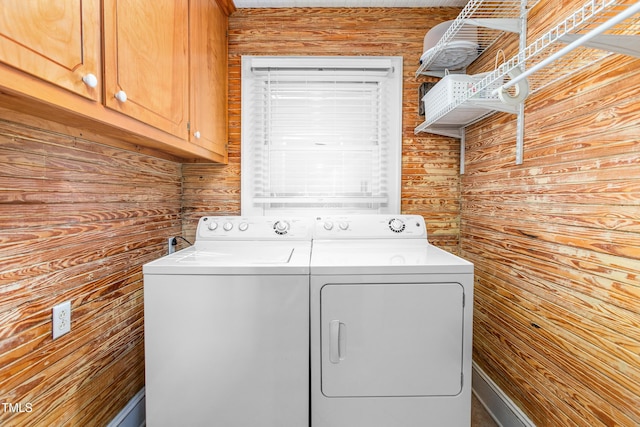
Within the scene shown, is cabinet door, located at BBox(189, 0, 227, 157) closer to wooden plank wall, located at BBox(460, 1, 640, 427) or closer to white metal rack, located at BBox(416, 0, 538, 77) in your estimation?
white metal rack, located at BBox(416, 0, 538, 77)

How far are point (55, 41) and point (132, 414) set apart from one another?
169 centimetres

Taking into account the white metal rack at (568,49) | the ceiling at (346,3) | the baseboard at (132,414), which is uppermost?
the ceiling at (346,3)

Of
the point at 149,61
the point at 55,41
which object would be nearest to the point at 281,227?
the point at 149,61

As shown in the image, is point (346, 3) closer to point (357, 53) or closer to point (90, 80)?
point (357, 53)

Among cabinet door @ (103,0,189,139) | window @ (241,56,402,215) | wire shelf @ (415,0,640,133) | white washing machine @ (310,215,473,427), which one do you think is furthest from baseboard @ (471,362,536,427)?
cabinet door @ (103,0,189,139)

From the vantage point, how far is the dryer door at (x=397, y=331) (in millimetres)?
1233

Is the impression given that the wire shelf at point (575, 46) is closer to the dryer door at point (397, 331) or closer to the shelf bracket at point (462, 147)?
the shelf bracket at point (462, 147)

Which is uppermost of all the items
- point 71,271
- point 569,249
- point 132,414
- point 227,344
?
point 569,249

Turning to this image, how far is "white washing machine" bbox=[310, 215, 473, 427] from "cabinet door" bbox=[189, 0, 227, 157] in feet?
3.27

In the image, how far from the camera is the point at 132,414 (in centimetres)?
156

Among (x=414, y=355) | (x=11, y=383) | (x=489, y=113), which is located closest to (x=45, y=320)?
(x=11, y=383)

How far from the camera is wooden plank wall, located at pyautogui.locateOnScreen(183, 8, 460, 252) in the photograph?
6.51 ft

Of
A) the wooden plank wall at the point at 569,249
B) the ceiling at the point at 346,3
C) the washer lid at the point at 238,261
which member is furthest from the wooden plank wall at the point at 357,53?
the washer lid at the point at 238,261

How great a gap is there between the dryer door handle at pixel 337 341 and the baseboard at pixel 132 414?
1105 mm
